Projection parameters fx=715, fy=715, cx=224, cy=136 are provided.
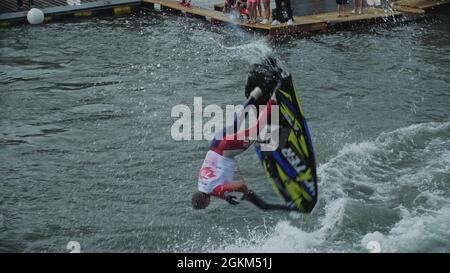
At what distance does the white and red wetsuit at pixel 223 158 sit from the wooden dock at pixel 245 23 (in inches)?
522

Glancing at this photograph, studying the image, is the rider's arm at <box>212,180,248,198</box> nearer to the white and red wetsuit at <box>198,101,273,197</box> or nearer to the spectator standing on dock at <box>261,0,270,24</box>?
the white and red wetsuit at <box>198,101,273,197</box>

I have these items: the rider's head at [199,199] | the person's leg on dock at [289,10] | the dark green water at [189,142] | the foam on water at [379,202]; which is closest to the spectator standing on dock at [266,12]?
the person's leg on dock at [289,10]

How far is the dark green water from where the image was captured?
10.7 metres

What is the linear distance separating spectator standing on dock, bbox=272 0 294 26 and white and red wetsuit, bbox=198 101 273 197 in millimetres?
13664

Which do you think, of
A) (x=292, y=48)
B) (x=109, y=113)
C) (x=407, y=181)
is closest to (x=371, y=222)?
(x=407, y=181)

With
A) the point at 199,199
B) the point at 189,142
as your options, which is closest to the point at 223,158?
the point at 199,199

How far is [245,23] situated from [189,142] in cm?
927

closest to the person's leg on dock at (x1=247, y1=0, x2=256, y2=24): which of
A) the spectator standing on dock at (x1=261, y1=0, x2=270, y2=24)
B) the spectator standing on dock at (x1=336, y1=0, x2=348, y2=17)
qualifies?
the spectator standing on dock at (x1=261, y1=0, x2=270, y2=24)

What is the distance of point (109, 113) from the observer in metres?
16.1

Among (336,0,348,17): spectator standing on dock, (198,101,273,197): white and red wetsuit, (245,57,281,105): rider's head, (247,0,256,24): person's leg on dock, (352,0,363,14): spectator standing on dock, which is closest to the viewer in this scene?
(245,57,281,105): rider's head

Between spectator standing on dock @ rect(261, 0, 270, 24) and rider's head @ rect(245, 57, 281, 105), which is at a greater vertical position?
rider's head @ rect(245, 57, 281, 105)

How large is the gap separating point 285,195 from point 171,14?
55.9 feet

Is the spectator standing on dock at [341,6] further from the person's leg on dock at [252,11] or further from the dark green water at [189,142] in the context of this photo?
the person's leg on dock at [252,11]
